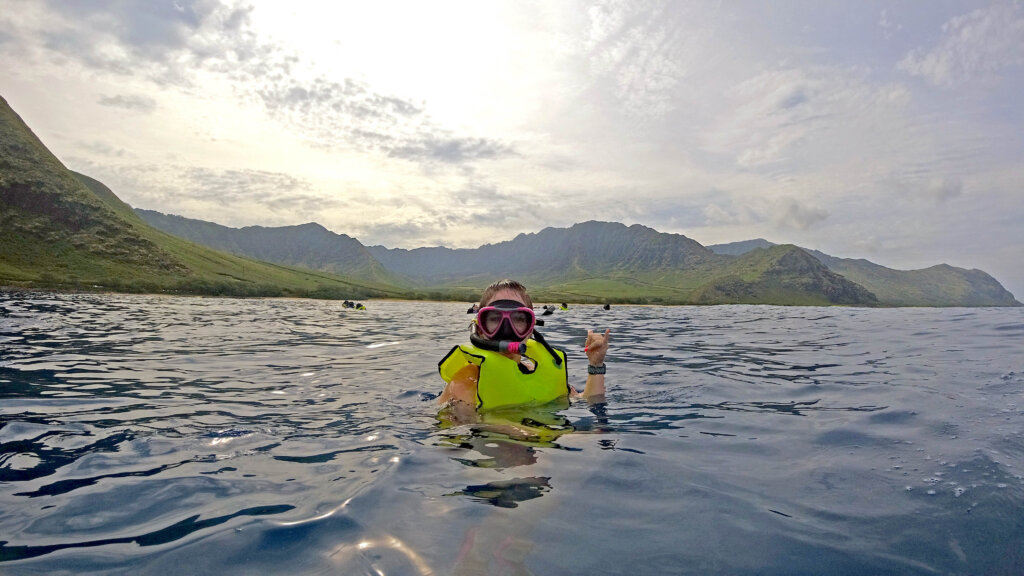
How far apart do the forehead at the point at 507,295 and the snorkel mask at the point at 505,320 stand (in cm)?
6

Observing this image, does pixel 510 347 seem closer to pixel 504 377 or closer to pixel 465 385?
pixel 504 377

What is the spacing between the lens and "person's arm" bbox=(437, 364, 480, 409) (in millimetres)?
7277

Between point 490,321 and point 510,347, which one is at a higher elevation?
point 490,321

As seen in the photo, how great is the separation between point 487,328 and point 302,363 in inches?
335

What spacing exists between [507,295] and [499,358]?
38.6 inches

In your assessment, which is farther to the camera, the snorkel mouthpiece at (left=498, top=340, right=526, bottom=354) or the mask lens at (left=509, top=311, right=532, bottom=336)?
the mask lens at (left=509, top=311, right=532, bottom=336)

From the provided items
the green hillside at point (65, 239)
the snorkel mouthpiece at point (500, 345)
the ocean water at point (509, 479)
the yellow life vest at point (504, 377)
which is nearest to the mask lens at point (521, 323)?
the snorkel mouthpiece at point (500, 345)

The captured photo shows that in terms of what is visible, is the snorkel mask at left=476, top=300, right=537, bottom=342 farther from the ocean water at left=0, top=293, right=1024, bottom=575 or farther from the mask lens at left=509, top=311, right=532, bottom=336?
the ocean water at left=0, top=293, right=1024, bottom=575

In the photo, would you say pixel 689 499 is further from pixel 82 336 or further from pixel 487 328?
pixel 82 336

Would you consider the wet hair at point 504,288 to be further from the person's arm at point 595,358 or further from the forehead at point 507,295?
the person's arm at point 595,358

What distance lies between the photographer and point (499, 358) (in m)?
7.34

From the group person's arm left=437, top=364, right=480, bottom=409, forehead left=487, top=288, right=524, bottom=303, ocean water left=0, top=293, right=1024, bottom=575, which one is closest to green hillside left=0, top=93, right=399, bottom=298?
ocean water left=0, top=293, right=1024, bottom=575

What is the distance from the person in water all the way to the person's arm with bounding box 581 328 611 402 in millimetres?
15

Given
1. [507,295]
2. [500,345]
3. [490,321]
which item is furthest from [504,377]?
[507,295]
